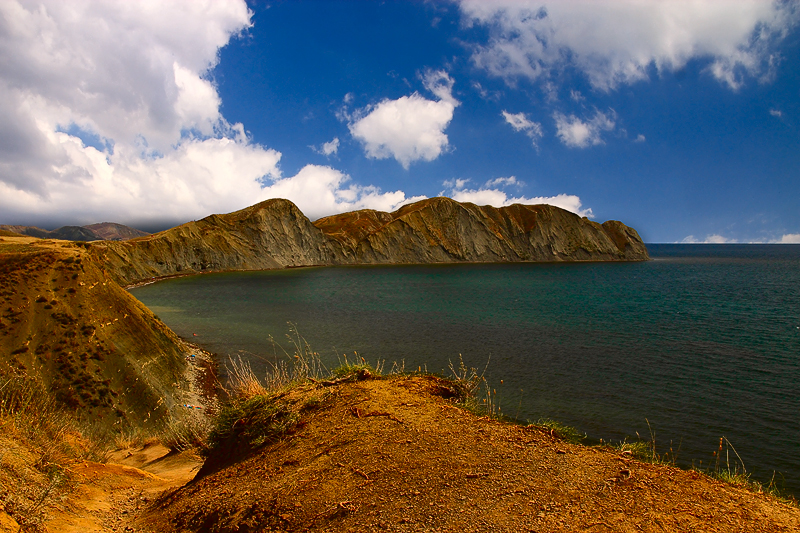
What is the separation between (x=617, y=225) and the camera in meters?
132

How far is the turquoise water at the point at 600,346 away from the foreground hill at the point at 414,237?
49.1 metres

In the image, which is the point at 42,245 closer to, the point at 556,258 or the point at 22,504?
the point at 22,504

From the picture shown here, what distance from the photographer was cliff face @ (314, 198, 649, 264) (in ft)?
384

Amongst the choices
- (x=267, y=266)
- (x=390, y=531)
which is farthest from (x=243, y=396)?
(x=267, y=266)

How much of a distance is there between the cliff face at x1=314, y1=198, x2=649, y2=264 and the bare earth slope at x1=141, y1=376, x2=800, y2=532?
109620 millimetres

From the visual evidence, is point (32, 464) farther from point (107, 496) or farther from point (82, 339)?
point (82, 339)

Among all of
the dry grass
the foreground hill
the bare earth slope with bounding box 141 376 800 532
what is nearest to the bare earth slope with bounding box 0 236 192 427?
the dry grass

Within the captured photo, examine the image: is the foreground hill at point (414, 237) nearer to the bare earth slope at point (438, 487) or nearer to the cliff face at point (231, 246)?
the cliff face at point (231, 246)

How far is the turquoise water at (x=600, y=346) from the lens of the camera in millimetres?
12344

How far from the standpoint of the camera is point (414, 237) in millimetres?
118438

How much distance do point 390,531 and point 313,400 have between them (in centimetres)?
283

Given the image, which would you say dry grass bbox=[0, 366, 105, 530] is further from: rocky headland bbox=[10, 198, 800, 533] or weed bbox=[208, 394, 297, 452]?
weed bbox=[208, 394, 297, 452]

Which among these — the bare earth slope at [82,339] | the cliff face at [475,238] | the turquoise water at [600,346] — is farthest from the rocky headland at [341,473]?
the cliff face at [475,238]

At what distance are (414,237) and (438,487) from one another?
114862 millimetres
